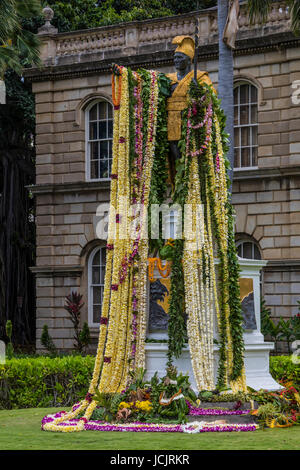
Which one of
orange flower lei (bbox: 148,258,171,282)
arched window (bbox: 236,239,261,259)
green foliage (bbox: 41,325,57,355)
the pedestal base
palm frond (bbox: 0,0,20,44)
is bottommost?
green foliage (bbox: 41,325,57,355)

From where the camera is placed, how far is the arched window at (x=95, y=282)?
27.1 metres

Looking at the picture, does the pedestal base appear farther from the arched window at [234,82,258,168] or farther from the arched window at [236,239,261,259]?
the arched window at [234,82,258,168]

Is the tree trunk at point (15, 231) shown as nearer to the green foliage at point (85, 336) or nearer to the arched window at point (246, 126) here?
the green foliage at point (85, 336)

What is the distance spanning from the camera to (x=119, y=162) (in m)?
11.9

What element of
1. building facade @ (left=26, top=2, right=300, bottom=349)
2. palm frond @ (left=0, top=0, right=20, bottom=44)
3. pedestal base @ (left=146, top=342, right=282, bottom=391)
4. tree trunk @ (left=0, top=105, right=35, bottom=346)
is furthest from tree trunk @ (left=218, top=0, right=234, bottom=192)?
tree trunk @ (left=0, top=105, right=35, bottom=346)

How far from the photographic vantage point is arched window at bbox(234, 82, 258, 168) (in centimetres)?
2555

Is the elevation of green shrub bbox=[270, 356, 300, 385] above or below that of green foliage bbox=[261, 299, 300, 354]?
below

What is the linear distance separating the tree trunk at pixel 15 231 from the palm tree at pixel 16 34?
6230 mm

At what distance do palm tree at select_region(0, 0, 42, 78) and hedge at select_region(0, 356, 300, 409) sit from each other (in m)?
8.51

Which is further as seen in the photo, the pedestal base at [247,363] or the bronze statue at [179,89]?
the bronze statue at [179,89]

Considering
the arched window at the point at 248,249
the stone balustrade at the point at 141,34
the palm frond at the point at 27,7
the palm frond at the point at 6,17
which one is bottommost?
the arched window at the point at 248,249

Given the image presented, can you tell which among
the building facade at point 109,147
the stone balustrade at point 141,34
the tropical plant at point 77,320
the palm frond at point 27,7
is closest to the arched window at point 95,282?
the building facade at point 109,147

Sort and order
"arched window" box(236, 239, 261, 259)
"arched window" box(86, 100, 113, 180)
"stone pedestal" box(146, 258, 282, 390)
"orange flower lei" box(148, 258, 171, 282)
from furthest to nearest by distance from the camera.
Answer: "arched window" box(86, 100, 113, 180)
"arched window" box(236, 239, 261, 259)
"orange flower lei" box(148, 258, 171, 282)
"stone pedestal" box(146, 258, 282, 390)
